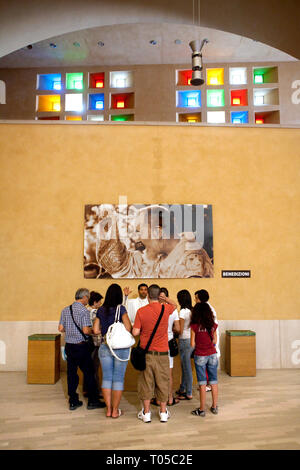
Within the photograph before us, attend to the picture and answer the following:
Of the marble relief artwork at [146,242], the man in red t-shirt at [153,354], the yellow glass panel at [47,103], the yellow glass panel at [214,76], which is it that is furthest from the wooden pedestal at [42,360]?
the yellow glass panel at [214,76]

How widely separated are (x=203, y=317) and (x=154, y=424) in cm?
126

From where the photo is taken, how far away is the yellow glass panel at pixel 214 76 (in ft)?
39.0

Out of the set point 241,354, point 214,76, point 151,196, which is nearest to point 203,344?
point 241,354

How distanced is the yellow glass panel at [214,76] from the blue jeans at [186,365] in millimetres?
9754

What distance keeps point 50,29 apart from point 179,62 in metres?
7.61

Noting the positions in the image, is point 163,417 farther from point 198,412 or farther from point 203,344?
point 203,344

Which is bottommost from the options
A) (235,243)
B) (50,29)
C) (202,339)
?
(202,339)

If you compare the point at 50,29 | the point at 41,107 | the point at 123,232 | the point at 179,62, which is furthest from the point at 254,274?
the point at 41,107

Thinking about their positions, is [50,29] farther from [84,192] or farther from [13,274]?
[13,274]

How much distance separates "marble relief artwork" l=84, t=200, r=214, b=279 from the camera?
645 centimetres

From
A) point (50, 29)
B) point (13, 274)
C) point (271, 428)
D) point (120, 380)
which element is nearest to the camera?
point (271, 428)

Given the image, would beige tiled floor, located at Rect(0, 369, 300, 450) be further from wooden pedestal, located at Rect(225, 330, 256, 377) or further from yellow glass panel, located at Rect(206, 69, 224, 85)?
yellow glass panel, located at Rect(206, 69, 224, 85)

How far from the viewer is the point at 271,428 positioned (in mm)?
3725

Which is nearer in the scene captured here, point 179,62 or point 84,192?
point 84,192
